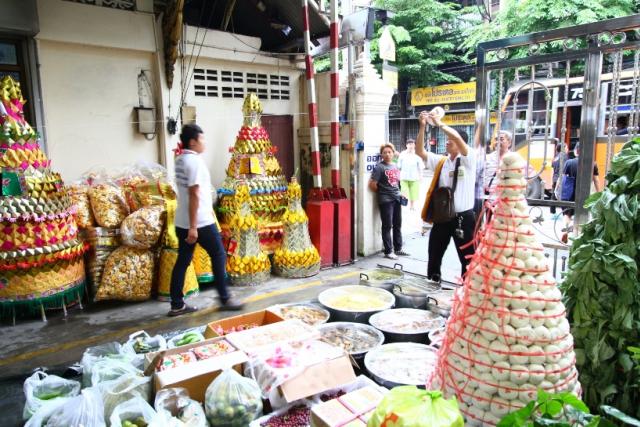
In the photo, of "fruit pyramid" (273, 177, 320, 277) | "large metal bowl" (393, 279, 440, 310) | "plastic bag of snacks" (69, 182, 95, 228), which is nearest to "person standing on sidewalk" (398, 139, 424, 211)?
"fruit pyramid" (273, 177, 320, 277)

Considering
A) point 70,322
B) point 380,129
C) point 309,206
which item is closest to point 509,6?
point 380,129

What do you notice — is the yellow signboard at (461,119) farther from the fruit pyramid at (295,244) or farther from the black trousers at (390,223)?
the fruit pyramid at (295,244)

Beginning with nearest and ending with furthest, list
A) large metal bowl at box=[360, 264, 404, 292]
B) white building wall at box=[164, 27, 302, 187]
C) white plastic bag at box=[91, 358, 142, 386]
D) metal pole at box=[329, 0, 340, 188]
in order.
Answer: white plastic bag at box=[91, 358, 142, 386], large metal bowl at box=[360, 264, 404, 292], metal pole at box=[329, 0, 340, 188], white building wall at box=[164, 27, 302, 187]

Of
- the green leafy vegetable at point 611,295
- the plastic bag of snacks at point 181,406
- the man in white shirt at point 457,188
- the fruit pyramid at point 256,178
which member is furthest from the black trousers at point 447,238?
the plastic bag of snacks at point 181,406

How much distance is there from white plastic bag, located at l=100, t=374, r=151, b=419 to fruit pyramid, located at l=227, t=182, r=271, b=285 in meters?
3.00

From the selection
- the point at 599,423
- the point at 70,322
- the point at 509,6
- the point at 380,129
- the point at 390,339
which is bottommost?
→ the point at 70,322

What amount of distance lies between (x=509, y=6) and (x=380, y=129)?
30.8 ft

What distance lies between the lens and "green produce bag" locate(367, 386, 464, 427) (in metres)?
1.26

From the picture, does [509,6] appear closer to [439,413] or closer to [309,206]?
[309,206]

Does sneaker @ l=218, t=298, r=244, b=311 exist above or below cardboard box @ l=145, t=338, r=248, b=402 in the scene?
below

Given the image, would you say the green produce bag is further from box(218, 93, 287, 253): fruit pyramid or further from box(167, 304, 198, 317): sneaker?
box(218, 93, 287, 253): fruit pyramid

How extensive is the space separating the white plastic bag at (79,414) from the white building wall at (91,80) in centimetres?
401

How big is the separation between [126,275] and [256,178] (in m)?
2.01

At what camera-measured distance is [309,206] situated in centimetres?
616
